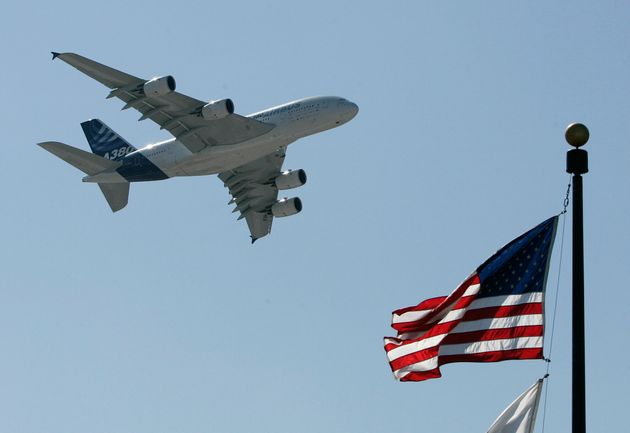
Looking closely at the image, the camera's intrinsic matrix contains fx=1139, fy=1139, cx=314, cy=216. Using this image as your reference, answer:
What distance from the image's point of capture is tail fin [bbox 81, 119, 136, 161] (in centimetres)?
6831

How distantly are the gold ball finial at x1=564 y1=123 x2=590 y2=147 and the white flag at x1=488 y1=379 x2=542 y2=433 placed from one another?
149 inches

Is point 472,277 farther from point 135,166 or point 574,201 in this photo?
point 135,166

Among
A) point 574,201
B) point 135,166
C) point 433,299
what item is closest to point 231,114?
point 135,166

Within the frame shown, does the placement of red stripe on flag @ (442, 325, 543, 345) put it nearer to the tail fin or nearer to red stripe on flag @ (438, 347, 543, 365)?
red stripe on flag @ (438, 347, 543, 365)

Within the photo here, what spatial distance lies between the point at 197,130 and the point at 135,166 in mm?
4948

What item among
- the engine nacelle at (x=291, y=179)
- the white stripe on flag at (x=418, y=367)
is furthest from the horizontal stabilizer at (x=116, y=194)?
the white stripe on flag at (x=418, y=367)

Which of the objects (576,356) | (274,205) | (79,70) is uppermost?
(79,70)

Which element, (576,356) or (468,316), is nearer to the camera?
(576,356)

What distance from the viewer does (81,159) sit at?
6512cm

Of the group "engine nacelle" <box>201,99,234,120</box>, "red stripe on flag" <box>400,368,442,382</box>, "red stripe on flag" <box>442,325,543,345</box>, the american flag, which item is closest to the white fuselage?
"engine nacelle" <box>201,99,234,120</box>

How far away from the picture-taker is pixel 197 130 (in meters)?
62.4

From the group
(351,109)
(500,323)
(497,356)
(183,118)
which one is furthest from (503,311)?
(183,118)

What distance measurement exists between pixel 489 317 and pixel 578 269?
341 centimetres

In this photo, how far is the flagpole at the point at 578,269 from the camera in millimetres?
15023
